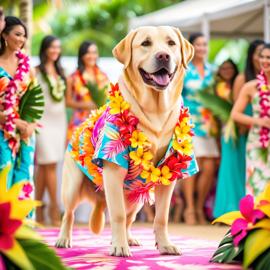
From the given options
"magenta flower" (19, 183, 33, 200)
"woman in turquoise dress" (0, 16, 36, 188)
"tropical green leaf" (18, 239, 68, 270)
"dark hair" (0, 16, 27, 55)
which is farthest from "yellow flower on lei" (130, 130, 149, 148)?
"magenta flower" (19, 183, 33, 200)

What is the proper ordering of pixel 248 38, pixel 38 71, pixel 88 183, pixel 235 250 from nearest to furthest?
1. pixel 235 250
2. pixel 88 183
3. pixel 38 71
4. pixel 248 38

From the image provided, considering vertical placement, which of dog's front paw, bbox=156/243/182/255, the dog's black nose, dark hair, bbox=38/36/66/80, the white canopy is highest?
the white canopy

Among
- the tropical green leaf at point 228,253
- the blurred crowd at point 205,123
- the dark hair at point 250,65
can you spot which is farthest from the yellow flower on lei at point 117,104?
the dark hair at point 250,65

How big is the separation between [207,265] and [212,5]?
7.09 m

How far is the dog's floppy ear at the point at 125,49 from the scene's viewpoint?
4.97 metres

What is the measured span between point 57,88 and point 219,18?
2590mm

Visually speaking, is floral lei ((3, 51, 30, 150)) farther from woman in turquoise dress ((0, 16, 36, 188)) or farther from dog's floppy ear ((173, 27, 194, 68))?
dog's floppy ear ((173, 27, 194, 68))

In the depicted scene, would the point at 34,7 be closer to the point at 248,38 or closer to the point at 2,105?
the point at 248,38

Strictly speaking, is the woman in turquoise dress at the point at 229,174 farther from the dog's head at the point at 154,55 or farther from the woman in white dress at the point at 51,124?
the dog's head at the point at 154,55

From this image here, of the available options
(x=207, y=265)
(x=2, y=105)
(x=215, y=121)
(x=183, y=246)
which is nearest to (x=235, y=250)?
(x=207, y=265)

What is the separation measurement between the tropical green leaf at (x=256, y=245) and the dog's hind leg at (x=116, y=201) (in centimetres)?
93

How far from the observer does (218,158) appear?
9.22 meters

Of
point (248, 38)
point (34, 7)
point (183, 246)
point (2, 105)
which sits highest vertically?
point (34, 7)

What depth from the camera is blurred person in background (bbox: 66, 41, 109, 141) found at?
9.12m
